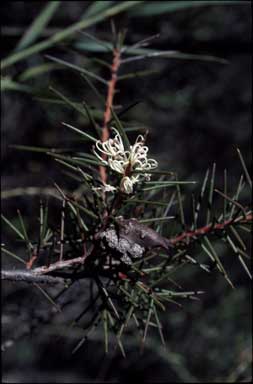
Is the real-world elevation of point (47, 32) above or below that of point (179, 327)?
above

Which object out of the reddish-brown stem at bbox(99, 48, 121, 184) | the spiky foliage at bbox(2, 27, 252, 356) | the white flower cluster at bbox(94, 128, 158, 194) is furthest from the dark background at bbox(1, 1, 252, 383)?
the white flower cluster at bbox(94, 128, 158, 194)

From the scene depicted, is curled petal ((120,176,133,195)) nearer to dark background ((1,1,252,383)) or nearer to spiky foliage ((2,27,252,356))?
spiky foliage ((2,27,252,356))

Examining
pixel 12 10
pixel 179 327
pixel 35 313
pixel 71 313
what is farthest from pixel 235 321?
pixel 35 313

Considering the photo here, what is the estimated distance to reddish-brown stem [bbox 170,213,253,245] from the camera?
24.0 inches

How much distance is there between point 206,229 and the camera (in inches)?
24.3

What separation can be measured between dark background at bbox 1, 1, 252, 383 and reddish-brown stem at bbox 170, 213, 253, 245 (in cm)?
86

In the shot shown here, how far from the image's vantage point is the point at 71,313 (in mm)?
1915

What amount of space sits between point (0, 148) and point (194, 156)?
100cm

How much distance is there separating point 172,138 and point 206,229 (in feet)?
6.81

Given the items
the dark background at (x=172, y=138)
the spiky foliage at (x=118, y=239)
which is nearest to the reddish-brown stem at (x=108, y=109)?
the spiky foliage at (x=118, y=239)

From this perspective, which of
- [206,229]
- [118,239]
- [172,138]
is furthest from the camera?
[172,138]

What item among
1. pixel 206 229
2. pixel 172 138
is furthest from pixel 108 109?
pixel 172 138

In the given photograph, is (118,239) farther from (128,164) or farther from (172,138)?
(172,138)

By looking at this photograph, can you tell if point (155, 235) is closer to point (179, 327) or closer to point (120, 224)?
point (120, 224)
